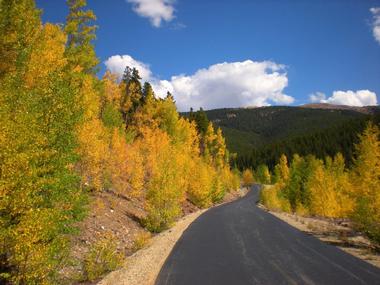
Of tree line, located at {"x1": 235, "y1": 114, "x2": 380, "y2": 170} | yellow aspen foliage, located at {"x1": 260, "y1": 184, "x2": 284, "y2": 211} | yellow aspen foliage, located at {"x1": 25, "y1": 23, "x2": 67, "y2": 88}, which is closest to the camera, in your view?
Answer: yellow aspen foliage, located at {"x1": 25, "y1": 23, "x2": 67, "y2": 88}

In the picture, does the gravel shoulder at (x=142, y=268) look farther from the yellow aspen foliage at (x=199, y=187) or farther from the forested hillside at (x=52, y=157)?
the yellow aspen foliage at (x=199, y=187)

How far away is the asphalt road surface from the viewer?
1399cm

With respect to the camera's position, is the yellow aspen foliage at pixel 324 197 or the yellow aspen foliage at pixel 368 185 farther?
the yellow aspen foliage at pixel 324 197

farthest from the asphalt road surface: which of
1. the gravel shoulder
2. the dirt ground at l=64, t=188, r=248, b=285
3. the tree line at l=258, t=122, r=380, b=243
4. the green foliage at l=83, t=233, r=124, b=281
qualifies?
the tree line at l=258, t=122, r=380, b=243

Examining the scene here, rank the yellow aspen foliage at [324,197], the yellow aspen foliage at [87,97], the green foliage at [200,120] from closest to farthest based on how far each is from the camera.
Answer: the yellow aspen foliage at [87,97] < the yellow aspen foliage at [324,197] < the green foliage at [200,120]

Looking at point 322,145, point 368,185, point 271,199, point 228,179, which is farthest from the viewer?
point 322,145

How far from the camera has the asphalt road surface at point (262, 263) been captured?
14.0 meters

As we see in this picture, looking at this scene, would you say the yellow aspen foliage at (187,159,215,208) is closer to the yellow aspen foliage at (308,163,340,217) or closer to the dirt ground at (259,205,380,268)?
the yellow aspen foliage at (308,163,340,217)

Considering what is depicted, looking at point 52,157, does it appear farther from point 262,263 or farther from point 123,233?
point 123,233

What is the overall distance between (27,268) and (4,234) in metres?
1.87

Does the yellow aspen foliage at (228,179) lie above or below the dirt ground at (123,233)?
below

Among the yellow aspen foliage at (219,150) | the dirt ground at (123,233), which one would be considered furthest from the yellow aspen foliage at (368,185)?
the yellow aspen foliage at (219,150)

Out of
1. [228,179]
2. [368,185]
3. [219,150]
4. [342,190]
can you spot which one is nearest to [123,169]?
[368,185]

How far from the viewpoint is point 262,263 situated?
16.9m
